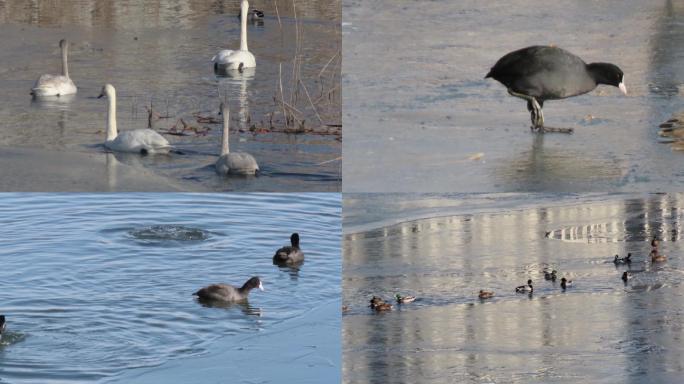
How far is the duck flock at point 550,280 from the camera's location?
36.8ft

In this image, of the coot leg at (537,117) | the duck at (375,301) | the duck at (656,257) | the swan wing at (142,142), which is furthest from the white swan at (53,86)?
Result: the duck at (656,257)

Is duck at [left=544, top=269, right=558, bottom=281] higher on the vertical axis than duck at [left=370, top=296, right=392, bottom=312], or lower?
higher

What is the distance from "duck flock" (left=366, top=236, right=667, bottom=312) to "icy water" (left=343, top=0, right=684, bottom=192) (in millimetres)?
682

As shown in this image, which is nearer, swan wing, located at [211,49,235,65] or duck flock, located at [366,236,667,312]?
duck flock, located at [366,236,667,312]

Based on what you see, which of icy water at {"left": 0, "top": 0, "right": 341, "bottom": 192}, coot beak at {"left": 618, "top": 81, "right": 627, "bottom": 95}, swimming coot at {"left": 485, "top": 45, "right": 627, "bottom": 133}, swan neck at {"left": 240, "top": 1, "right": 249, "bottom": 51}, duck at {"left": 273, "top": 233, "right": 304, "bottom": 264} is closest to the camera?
duck at {"left": 273, "top": 233, "right": 304, "bottom": 264}

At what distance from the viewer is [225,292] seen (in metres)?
12.1

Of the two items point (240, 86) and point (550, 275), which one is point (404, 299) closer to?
point (550, 275)

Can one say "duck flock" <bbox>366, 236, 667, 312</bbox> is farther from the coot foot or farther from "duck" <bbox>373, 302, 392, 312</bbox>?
the coot foot

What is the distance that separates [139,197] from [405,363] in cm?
573

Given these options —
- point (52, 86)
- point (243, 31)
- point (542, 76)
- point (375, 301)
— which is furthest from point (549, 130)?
point (243, 31)

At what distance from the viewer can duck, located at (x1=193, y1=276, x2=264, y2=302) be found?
1205 centimetres

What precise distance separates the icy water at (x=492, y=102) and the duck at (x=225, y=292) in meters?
1.18

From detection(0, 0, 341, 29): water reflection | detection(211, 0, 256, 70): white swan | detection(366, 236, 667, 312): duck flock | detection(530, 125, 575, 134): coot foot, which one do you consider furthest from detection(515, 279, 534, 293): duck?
detection(0, 0, 341, 29): water reflection

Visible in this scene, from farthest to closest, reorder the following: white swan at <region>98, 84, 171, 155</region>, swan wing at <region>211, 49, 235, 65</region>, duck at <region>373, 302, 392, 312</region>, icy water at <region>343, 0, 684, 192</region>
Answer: swan wing at <region>211, 49, 235, 65</region> → white swan at <region>98, 84, 171, 155</region> → icy water at <region>343, 0, 684, 192</region> → duck at <region>373, 302, 392, 312</region>
